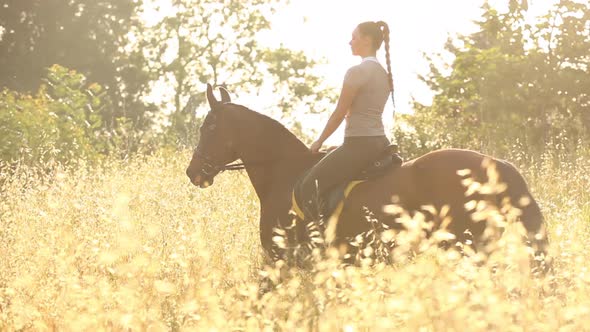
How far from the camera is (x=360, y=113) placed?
6.78 metres

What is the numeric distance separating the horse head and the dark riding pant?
41.1 inches

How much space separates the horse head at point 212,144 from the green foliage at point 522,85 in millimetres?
10472

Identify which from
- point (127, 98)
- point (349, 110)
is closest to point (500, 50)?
point (349, 110)

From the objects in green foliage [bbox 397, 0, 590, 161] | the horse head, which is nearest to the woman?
the horse head

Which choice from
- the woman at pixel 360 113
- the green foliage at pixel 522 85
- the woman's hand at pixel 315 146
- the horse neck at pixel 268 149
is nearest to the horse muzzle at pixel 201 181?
the horse neck at pixel 268 149

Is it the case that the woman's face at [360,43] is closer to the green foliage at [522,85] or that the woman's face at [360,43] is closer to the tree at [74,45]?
the green foliage at [522,85]

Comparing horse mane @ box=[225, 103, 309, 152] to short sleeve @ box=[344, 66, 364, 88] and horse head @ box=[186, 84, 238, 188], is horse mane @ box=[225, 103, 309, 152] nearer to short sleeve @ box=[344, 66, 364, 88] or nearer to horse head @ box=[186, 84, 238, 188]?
horse head @ box=[186, 84, 238, 188]

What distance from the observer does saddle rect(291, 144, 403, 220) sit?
22.1 feet

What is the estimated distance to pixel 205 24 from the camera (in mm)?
40250

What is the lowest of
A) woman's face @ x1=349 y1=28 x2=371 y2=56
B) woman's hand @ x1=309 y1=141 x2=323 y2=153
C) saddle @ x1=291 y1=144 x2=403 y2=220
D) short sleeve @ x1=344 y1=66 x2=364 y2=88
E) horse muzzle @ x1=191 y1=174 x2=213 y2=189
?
saddle @ x1=291 y1=144 x2=403 y2=220

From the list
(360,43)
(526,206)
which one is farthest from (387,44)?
(526,206)

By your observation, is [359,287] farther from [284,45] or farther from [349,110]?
[284,45]

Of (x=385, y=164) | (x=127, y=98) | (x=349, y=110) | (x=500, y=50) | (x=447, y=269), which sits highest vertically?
(x=127, y=98)

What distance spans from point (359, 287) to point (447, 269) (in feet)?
2.39
